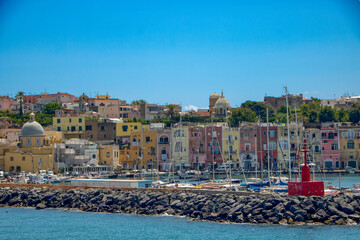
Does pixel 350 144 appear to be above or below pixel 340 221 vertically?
above

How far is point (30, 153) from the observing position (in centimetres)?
6400

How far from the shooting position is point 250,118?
303 feet

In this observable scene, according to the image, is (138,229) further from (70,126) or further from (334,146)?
(70,126)

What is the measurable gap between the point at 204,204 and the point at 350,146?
135 feet

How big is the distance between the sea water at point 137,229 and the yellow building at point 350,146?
137 ft

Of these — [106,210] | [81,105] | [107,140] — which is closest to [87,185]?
[106,210]

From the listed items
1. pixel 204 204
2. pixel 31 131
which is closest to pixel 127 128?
pixel 31 131

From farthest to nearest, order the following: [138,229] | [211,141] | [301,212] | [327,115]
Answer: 1. [327,115]
2. [211,141]
3. [138,229]
4. [301,212]

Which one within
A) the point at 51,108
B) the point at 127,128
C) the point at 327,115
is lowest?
the point at 127,128

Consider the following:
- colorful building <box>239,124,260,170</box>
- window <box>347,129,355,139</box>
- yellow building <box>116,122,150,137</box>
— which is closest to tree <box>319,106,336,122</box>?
window <box>347,129,355,139</box>

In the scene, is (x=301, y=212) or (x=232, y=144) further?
(x=232, y=144)

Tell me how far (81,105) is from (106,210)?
62799mm

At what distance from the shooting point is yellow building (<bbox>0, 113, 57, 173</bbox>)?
63.5 m

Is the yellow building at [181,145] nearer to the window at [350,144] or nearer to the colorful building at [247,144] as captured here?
the colorful building at [247,144]
